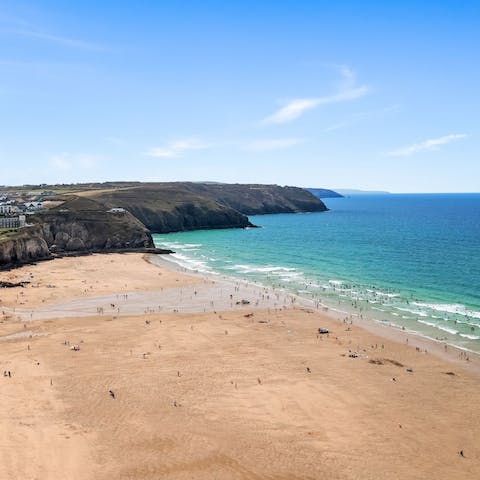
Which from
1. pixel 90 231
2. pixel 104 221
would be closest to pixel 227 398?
pixel 90 231

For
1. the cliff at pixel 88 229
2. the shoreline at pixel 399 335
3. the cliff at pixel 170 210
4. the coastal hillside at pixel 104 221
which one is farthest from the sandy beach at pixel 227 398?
the cliff at pixel 170 210

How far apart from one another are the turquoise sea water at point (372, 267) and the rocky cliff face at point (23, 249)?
30.0 m

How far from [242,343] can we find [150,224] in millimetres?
125937

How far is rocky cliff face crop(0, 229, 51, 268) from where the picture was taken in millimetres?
91488

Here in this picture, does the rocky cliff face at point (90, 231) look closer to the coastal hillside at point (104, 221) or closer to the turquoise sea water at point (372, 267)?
the coastal hillside at point (104, 221)

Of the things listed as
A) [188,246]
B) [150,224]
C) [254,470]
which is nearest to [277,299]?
[254,470]

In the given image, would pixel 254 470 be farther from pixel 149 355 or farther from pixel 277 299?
pixel 277 299

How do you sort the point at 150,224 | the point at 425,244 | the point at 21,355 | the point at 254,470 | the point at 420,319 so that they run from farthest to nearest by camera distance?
the point at 150,224, the point at 425,244, the point at 420,319, the point at 21,355, the point at 254,470

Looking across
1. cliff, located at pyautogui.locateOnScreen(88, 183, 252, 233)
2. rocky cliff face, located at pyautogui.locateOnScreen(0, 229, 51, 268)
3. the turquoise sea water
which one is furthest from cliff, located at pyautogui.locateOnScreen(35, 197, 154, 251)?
cliff, located at pyautogui.locateOnScreen(88, 183, 252, 233)

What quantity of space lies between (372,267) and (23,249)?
233 ft

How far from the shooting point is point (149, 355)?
4647cm

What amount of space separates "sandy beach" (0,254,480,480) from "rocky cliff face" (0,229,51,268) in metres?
32.9

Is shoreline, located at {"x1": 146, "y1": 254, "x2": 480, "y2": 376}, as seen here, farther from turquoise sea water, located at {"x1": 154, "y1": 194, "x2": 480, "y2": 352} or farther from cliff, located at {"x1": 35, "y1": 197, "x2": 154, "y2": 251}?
cliff, located at {"x1": 35, "y1": 197, "x2": 154, "y2": 251}

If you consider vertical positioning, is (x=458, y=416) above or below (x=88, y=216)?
below
